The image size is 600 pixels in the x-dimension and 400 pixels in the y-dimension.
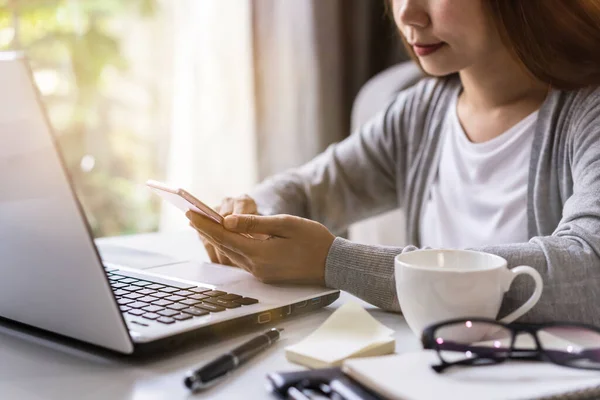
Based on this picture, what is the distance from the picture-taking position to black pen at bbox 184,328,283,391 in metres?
0.53

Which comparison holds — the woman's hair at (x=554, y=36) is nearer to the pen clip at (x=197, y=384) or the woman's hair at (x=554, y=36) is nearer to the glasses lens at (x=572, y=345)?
the glasses lens at (x=572, y=345)

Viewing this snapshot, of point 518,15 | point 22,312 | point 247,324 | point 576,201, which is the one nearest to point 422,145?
point 518,15

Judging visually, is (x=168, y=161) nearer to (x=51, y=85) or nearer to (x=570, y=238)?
(x=51, y=85)

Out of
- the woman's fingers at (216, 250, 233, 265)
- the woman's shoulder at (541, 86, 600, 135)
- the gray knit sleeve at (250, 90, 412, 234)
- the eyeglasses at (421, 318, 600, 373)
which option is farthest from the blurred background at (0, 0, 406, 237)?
the eyeglasses at (421, 318, 600, 373)

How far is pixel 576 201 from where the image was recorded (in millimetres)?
804

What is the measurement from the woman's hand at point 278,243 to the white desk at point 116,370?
0.08 metres

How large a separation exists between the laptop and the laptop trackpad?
58mm

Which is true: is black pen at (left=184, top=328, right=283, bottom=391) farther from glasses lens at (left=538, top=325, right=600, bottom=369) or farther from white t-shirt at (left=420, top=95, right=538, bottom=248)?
white t-shirt at (left=420, top=95, right=538, bottom=248)

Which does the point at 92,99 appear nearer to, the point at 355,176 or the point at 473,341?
the point at 355,176

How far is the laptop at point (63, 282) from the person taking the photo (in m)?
0.51

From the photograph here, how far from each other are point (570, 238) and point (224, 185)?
3.90ft

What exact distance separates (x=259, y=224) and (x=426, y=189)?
1.65 ft

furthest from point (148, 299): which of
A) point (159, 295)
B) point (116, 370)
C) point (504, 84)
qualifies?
point (504, 84)

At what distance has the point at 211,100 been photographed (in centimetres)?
179
